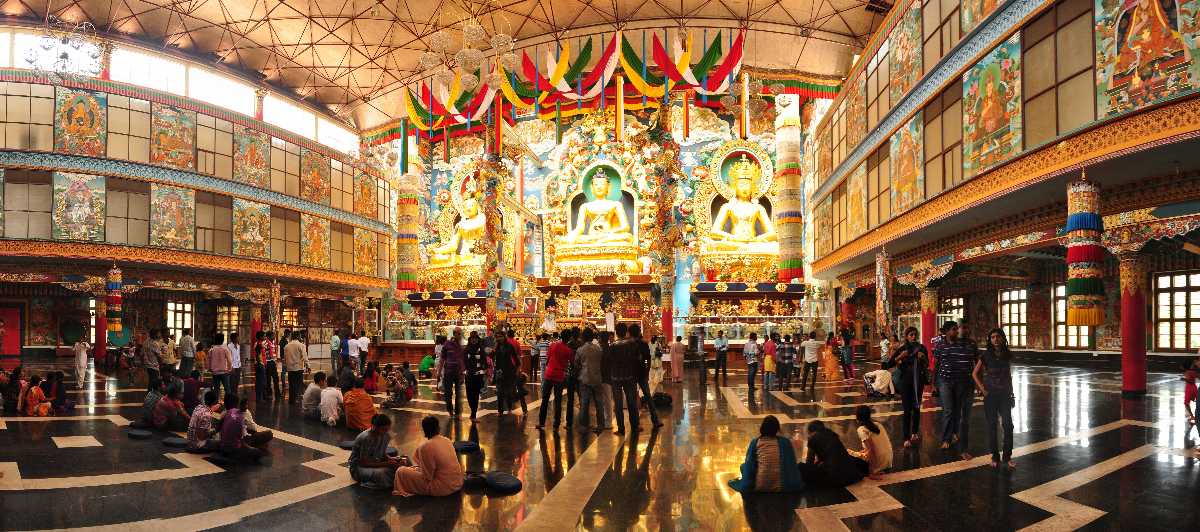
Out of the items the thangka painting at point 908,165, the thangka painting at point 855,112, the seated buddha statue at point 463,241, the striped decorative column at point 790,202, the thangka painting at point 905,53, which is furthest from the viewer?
the seated buddha statue at point 463,241

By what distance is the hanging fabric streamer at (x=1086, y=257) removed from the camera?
962 cm

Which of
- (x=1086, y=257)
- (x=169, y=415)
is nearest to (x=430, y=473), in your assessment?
(x=169, y=415)

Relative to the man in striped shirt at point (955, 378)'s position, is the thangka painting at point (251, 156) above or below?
above

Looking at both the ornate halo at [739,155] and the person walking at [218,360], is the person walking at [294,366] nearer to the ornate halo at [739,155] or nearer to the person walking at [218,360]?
the person walking at [218,360]

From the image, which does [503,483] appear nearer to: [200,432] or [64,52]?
[200,432]

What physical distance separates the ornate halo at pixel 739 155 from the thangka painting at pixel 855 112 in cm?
837

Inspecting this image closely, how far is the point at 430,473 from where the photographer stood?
5922mm

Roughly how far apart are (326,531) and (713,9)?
23729mm

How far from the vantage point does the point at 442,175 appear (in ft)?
104

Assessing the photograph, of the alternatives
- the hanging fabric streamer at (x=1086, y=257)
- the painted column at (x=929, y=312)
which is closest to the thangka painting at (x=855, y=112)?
the painted column at (x=929, y=312)

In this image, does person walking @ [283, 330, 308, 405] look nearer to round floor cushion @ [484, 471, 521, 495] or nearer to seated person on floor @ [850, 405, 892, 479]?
round floor cushion @ [484, 471, 521, 495]

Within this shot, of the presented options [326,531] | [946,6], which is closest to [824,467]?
[326,531]

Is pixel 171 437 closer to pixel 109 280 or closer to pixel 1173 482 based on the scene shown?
pixel 1173 482

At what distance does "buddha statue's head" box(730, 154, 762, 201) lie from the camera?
2762 centimetres
